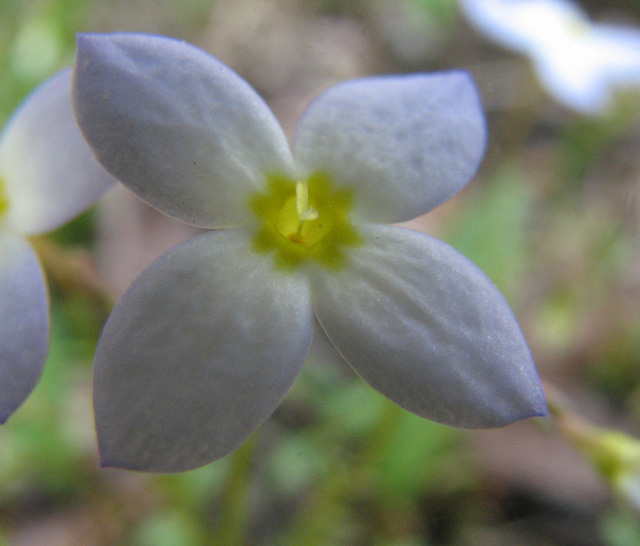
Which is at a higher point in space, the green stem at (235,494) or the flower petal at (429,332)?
the flower petal at (429,332)

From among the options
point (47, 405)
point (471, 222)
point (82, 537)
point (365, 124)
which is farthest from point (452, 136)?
point (82, 537)

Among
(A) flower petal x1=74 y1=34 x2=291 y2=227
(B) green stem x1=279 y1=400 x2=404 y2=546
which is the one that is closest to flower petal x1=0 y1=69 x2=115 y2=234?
(A) flower petal x1=74 y1=34 x2=291 y2=227

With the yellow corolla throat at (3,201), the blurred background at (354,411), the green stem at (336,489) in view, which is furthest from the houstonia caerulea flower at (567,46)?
the yellow corolla throat at (3,201)

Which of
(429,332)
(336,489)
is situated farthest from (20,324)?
(336,489)

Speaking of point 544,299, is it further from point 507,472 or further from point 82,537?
point 82,537

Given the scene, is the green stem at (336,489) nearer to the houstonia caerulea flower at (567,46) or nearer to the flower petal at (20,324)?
the flower petal at (20,324)
